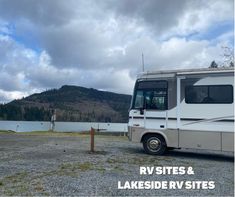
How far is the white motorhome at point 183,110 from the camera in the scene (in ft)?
38.0

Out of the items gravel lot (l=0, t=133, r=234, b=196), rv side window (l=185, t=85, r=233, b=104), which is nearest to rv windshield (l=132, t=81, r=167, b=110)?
rv side window (l=185, t=85, r=233, b=104)

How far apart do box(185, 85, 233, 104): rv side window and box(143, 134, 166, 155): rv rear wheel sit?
1.91m

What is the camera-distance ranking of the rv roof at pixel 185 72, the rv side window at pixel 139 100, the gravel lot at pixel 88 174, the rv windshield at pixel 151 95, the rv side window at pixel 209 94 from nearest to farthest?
the gravel lot at pixel 88 174 < the rv side window at pixel 209 94 < the rv roof at pixel 185 72 < the rv windshield at pixel 151 95 < the rv side window at pixel 139 100

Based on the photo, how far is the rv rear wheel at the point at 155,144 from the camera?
42.1 feet

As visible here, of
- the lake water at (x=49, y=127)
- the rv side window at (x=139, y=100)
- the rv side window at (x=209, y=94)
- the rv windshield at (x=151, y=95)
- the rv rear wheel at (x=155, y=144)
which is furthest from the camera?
the lake water at (x=49, y=127)

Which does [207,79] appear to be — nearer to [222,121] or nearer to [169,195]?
[222,121]

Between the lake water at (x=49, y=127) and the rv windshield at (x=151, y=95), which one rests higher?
the rv windshield at (x=151, y=95)

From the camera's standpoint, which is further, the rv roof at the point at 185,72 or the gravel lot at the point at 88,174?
the rv roof at the point at 185,72

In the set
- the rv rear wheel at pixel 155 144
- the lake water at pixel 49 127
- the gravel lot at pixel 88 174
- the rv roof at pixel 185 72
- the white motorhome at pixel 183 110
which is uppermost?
the rv roof at pixel 185 72

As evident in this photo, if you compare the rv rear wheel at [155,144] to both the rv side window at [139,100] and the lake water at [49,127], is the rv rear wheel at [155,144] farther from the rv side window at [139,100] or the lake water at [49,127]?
the lake water at [49,127]

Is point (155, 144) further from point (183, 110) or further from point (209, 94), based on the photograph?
point (209, 94)

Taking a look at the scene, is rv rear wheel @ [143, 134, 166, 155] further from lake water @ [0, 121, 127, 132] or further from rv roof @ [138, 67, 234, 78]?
lake water @ [0, 121, 127, 132]

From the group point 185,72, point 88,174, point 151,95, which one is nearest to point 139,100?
point 151,95

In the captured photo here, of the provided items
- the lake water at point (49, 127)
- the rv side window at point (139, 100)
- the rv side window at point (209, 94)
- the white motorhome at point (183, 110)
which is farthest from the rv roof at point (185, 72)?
the lake water at point (49, 127)
